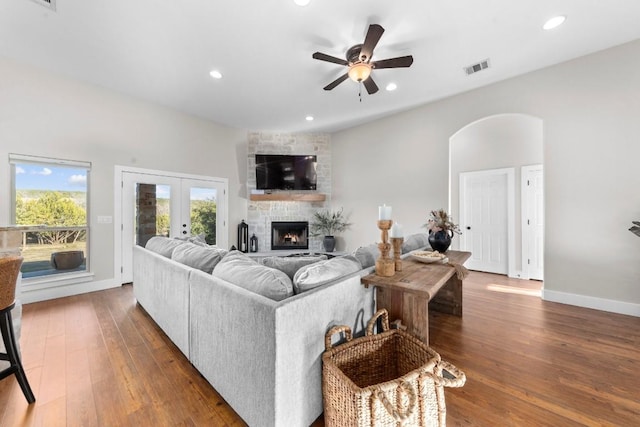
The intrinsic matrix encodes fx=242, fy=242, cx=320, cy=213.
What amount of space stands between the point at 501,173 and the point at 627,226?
6.45 feet

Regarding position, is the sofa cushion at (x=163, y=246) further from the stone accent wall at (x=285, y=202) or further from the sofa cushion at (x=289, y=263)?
the stone accent wall at (x=285, y=202)

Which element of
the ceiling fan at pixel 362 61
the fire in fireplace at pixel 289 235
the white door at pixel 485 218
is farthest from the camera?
the fire in fireplace at pixel 289 235

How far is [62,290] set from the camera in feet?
11.0

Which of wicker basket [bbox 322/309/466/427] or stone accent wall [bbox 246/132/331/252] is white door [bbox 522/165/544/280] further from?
wicker basket [bbox 322/309/466/427]

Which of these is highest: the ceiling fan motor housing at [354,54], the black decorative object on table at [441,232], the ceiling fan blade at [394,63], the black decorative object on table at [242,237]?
the ceiling fan motor housing at [354,54]

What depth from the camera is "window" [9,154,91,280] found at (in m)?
3.12

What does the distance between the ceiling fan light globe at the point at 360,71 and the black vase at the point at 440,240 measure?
1.86 meters

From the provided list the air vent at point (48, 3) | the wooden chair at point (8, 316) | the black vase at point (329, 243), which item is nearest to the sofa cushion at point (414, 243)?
the black vase at point (329, 243)

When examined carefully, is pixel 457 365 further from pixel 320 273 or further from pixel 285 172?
pixel 285 172

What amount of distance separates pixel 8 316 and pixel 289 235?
4.55 metres

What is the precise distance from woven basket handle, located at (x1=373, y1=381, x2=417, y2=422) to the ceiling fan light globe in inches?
109

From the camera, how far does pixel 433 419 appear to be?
3.72ft

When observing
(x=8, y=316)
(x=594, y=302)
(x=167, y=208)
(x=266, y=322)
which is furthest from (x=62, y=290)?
(x=594, y=302)

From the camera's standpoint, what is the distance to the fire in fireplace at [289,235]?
5.76 meters
